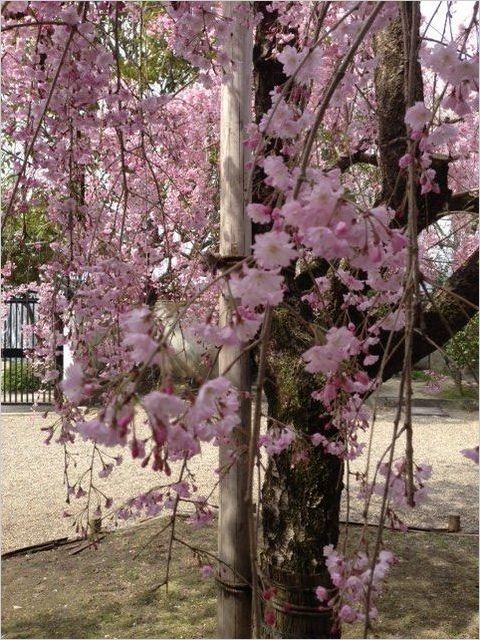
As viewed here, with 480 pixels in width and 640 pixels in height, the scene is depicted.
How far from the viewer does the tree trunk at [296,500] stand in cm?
249

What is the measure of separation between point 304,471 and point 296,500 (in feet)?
0.35

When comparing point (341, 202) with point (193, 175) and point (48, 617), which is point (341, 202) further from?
point (193, 175)

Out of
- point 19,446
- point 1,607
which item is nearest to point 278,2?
point 1,607

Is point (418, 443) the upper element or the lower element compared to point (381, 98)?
lower

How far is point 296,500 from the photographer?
2545mm

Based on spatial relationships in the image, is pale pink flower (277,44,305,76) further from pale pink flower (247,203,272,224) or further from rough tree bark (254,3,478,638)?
rough tree bark (254,3,478,638)

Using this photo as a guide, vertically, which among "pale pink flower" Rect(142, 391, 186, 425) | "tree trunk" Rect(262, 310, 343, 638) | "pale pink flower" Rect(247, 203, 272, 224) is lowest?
"tree trunk" Rect(262, 310, 343, 638)

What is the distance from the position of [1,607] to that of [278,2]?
275cm

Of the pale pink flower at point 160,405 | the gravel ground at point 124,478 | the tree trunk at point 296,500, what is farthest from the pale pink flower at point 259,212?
the gravel ground at point 124,478

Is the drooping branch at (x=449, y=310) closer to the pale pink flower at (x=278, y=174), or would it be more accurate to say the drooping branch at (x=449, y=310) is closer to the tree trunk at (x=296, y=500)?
the tree trunk at (x=296, y=500)

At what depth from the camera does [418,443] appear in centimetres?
653

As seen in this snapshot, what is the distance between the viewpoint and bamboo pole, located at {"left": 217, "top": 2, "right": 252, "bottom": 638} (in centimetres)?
229

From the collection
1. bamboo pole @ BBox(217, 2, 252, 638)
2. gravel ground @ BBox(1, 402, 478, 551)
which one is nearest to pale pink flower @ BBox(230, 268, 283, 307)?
bamboo pole @ BBox(217, 2, 252, 638)

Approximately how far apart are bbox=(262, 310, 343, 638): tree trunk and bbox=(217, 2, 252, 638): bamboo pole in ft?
0.57
